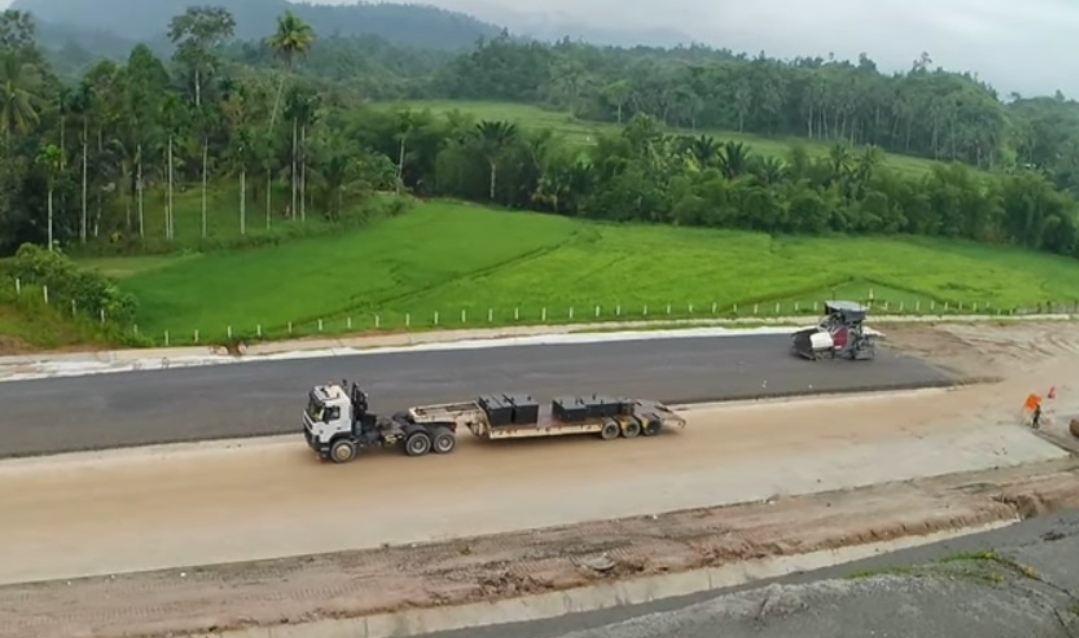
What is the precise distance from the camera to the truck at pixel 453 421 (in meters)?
26.3

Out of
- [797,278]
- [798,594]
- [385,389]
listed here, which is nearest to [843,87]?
[797,278]

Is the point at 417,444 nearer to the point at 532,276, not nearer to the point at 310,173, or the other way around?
the point at 532,276

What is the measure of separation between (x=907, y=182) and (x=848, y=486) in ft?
169

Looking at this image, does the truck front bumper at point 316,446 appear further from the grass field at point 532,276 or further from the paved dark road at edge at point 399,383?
the grass field at point 532,276

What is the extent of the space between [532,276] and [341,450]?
25.0 m

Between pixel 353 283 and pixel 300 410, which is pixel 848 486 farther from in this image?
pixel 353 283

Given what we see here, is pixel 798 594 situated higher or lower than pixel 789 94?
lower

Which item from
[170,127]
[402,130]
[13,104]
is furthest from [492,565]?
[402,130]

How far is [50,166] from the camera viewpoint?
44.3 metres

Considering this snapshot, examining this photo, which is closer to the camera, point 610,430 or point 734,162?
point 610,430

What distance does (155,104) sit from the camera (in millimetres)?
51219

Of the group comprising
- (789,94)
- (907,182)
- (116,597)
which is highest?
(789,94)

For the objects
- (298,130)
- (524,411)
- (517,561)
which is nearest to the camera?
(517,561)

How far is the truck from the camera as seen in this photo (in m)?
26.3
